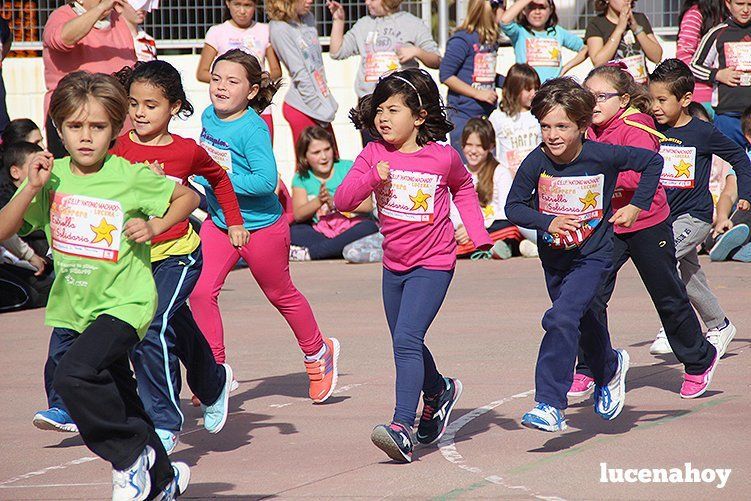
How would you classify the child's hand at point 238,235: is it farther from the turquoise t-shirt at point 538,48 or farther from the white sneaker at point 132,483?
the turquoise t-shirt at point 538,48

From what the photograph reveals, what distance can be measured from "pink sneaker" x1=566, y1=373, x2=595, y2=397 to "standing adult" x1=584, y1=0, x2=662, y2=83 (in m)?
6.52

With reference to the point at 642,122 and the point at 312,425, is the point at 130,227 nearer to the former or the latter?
the point at 312,425

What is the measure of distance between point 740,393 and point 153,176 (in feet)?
11.5

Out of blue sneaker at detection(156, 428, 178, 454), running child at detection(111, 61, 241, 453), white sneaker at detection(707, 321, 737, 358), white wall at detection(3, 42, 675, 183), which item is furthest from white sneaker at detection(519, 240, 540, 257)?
blue sneaker at detection(156, 428, 178, 454)

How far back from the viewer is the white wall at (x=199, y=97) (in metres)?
15.0

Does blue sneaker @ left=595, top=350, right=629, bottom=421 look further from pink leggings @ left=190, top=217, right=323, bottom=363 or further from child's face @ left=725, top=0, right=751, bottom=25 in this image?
child's face @ left=725, top=0, right=751, bottom=25

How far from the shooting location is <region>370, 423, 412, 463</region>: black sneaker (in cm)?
521

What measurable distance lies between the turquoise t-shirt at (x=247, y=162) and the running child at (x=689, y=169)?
2.31m

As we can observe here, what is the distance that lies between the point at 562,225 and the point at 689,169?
2.10 meters

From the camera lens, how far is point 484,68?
12680mm

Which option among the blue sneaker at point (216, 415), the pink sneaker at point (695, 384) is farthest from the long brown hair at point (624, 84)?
the blue sneaker at point (216, 415)

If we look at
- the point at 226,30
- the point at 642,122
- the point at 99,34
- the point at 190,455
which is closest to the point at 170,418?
the point at 190,455

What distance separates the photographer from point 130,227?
15.1ft

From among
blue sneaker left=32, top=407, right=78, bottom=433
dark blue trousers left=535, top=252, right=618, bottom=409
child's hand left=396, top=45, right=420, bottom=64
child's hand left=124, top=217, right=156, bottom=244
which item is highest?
child's hand left=396, top=45, right=420, bottom=64
